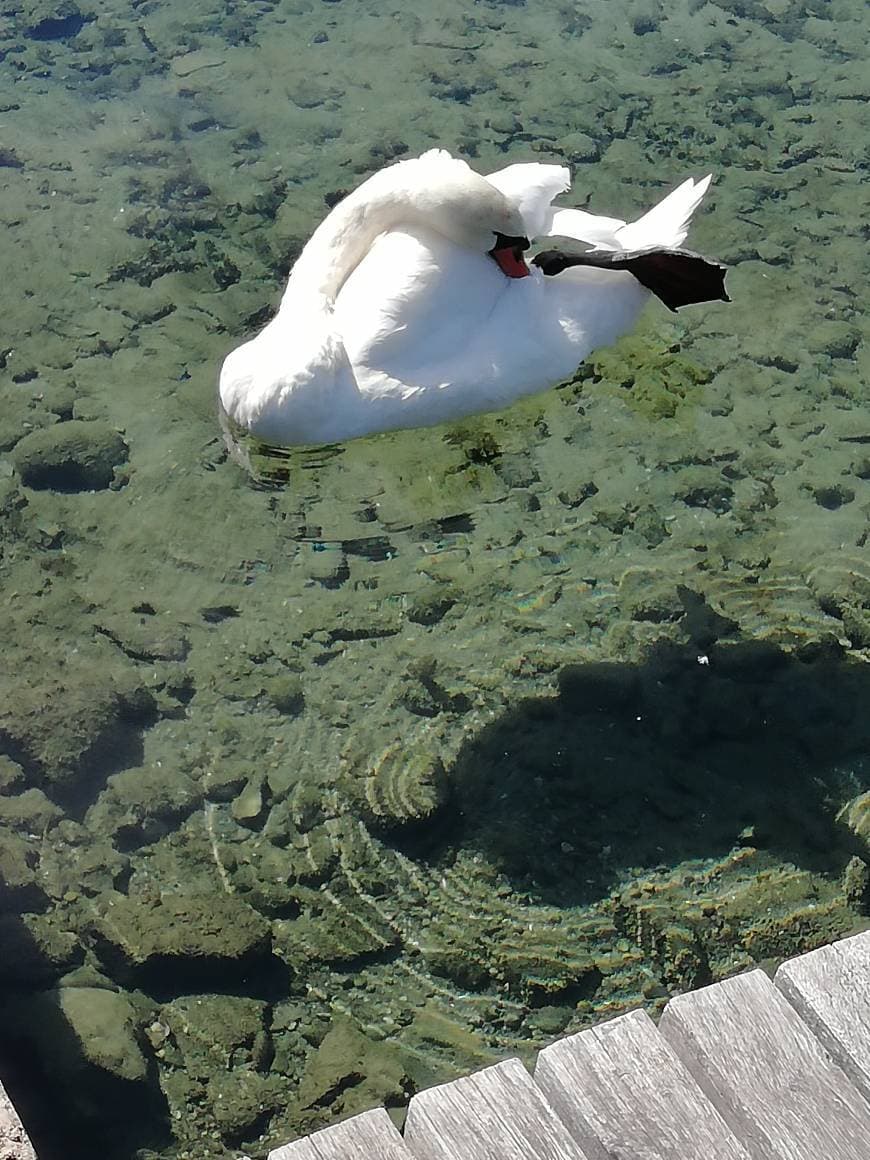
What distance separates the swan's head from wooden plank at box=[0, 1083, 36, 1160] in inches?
135

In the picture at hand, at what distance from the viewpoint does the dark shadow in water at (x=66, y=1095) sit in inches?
150

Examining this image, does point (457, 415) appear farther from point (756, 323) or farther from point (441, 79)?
point (441, 79)

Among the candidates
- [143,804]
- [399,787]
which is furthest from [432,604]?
[143,804]

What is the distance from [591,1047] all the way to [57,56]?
7.39m

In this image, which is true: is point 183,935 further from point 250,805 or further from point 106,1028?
point 250,805

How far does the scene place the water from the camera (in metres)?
4.14

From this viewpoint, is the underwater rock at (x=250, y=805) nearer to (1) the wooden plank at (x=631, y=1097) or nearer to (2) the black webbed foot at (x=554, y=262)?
(1) the wooden plank at (x=631, y=1097)

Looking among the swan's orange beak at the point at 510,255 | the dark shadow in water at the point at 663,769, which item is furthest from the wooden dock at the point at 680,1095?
the swan's orange beak at the point at 510,255

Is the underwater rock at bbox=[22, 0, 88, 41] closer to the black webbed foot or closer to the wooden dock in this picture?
the black webbed foot

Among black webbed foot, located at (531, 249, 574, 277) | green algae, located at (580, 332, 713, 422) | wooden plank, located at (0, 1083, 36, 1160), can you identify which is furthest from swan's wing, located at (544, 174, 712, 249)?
wooden plank, located at (0, 1083, 36, 1160)

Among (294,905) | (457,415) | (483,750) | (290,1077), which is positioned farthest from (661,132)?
(290,1077)

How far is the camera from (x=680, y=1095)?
284 centimetres

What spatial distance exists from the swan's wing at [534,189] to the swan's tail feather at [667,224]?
0.37m

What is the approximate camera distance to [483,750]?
4.73 m
